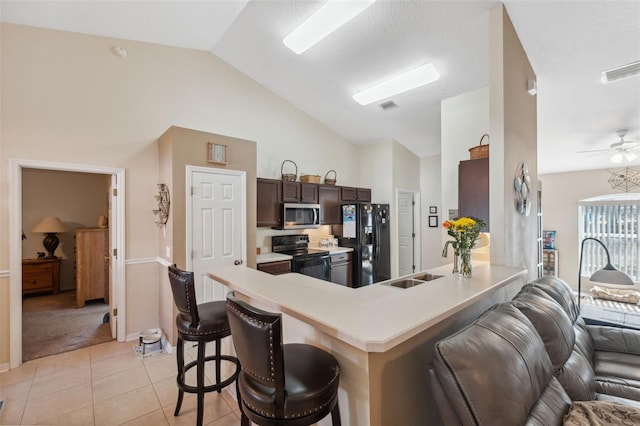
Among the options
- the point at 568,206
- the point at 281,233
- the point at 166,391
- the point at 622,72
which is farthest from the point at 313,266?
the point at 568,206

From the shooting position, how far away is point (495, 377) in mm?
1072

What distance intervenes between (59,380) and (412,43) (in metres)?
4.87

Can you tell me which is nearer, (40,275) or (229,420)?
(229,420)

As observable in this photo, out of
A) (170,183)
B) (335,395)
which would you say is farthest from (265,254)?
(335,395)

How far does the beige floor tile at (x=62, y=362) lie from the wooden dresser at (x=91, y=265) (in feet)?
5.70

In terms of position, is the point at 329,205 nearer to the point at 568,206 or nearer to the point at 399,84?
the point at 399,84

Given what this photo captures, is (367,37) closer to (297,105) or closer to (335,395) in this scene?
(297,105)

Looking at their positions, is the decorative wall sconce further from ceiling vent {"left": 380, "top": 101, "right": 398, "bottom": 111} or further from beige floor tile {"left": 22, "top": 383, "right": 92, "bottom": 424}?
ceiling vent {"left": 380, "top": 101, "right": 398, "bottom": 111}

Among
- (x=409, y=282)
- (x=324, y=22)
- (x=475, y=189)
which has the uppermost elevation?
(x=324, y=22)

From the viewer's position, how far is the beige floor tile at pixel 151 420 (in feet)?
6.66

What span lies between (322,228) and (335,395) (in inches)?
174

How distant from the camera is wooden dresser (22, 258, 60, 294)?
4.86 m

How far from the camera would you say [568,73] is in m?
3.03

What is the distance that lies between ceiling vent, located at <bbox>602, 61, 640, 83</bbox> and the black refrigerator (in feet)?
11.2
